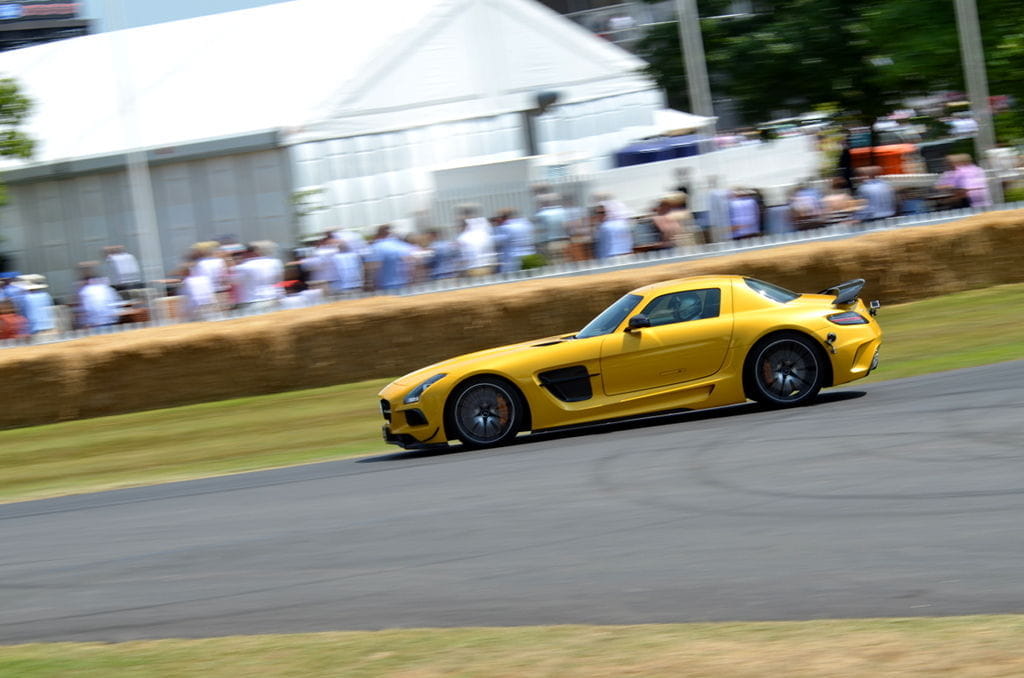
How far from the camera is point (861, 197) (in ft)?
62.1

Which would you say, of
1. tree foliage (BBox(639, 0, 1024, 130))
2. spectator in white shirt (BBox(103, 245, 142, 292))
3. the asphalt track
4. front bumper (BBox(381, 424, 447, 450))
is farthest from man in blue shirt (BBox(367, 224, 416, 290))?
tree foliage (BBox(639, 0, 1024, 130))

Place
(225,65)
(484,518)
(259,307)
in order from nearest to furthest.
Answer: (484,518) → (259,307) → (225,65)

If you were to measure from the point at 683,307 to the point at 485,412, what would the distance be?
6.42ft

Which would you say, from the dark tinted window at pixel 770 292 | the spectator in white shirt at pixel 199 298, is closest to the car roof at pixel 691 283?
the dark tinted window at pixel 770 292

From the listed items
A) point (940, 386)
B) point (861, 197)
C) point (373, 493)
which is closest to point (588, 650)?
point (373, 493)

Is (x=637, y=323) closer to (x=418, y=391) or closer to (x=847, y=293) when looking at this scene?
(x=847, y=293)

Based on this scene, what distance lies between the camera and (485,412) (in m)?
11.3

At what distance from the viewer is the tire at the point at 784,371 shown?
36.3 ft

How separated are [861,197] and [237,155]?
11486 millimetres

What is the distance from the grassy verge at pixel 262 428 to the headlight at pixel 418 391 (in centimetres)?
141

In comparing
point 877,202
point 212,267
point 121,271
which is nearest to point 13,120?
point 121,271

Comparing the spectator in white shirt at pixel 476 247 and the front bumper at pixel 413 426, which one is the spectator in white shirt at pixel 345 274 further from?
the front bumper at pixel 413 426

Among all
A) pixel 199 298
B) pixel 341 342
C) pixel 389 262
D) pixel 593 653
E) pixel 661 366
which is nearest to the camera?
pixel 593 653

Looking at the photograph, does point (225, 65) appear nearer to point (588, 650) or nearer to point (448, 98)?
point (448, 98)
